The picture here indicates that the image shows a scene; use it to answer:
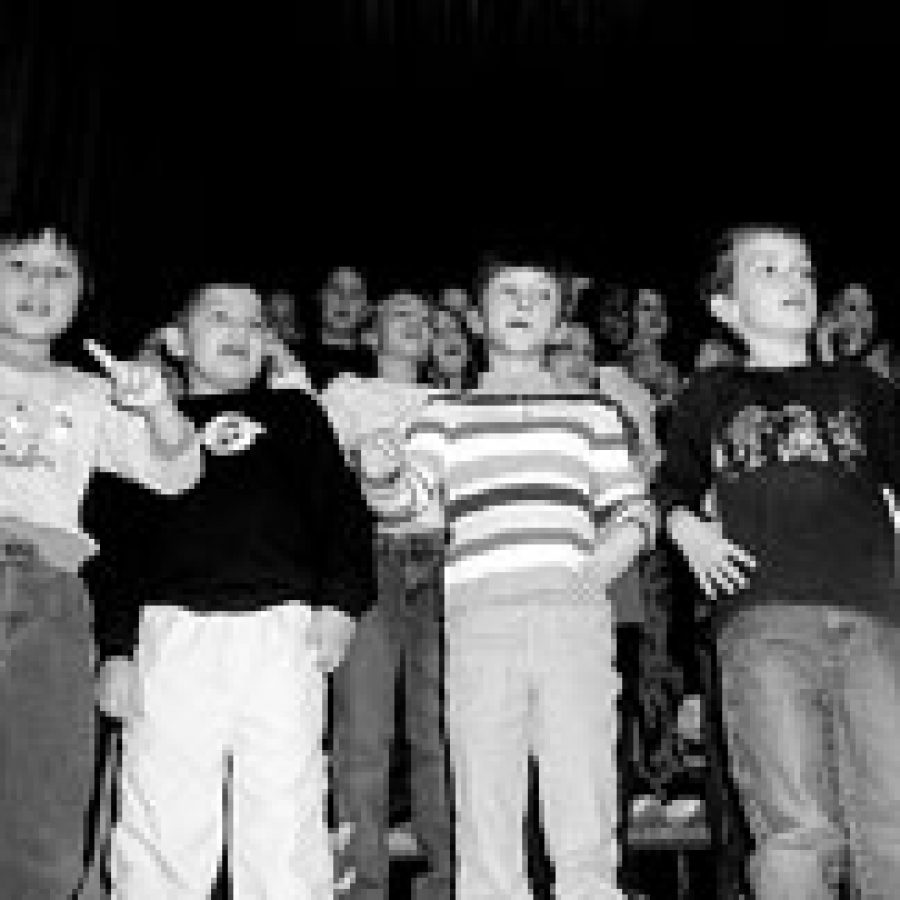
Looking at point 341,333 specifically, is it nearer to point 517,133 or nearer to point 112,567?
point 112,567

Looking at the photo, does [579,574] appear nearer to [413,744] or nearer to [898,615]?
[898,615]

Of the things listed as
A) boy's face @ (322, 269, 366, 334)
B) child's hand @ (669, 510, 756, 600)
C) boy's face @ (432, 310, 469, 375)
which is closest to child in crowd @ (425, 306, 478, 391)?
boy's face @ (432, 310, 469, 375)

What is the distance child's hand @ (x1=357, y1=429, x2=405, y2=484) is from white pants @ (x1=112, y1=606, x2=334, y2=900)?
20.3 inches

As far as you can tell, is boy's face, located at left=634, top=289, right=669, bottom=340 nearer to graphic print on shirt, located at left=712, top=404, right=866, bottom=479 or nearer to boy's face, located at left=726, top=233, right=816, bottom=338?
boy's face, located at left=726, top=233, right=816, bottom=338

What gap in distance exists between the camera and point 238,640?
2410 mm

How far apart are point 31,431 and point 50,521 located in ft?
0.62

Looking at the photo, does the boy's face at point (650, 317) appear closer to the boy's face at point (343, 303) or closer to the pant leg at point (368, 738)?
the boy's face at point (343, 303)

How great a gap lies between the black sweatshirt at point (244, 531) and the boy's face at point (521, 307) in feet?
1.41

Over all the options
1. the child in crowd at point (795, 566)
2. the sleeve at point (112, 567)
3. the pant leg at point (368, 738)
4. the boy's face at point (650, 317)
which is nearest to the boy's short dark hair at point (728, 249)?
the child in crowd at point (795, 566)

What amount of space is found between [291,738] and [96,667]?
18.4 inches

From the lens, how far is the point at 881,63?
19.7 feet

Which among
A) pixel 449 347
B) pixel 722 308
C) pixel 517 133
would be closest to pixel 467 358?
pixel 449 347

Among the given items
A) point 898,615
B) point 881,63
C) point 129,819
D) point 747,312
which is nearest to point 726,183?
point 881,63

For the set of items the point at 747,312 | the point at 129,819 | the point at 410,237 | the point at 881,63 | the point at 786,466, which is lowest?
the point at 129,819
